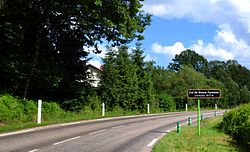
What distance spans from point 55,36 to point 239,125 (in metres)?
15.7

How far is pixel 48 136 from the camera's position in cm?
1617

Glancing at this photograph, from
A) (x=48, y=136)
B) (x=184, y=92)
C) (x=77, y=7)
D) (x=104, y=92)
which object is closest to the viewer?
(x=48, y=136)

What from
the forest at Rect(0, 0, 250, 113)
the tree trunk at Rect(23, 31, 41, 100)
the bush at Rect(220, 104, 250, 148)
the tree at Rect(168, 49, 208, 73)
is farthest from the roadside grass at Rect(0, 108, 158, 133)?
the tree at Rect(168, 49, 208, 73)

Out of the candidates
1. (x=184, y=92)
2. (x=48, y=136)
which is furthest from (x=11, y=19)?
(x=184, y=92)

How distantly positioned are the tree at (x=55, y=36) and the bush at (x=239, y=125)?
344 inches

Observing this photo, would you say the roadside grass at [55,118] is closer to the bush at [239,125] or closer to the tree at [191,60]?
the bush at [239,125]

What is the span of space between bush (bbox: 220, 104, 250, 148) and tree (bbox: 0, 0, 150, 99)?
344 inches

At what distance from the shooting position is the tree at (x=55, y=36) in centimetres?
2459

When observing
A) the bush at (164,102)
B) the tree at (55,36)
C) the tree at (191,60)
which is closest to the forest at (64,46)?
the tree at (55,36)

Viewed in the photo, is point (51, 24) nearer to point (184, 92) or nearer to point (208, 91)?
point (208, 91)

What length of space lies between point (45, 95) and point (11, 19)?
6547 millimetres

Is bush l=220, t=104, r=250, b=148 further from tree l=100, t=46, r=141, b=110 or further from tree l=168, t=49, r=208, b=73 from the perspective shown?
tree l=168, t=49, r=208, b=73

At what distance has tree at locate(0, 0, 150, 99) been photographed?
80.7 ft

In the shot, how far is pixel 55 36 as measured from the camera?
29297 millimetres
